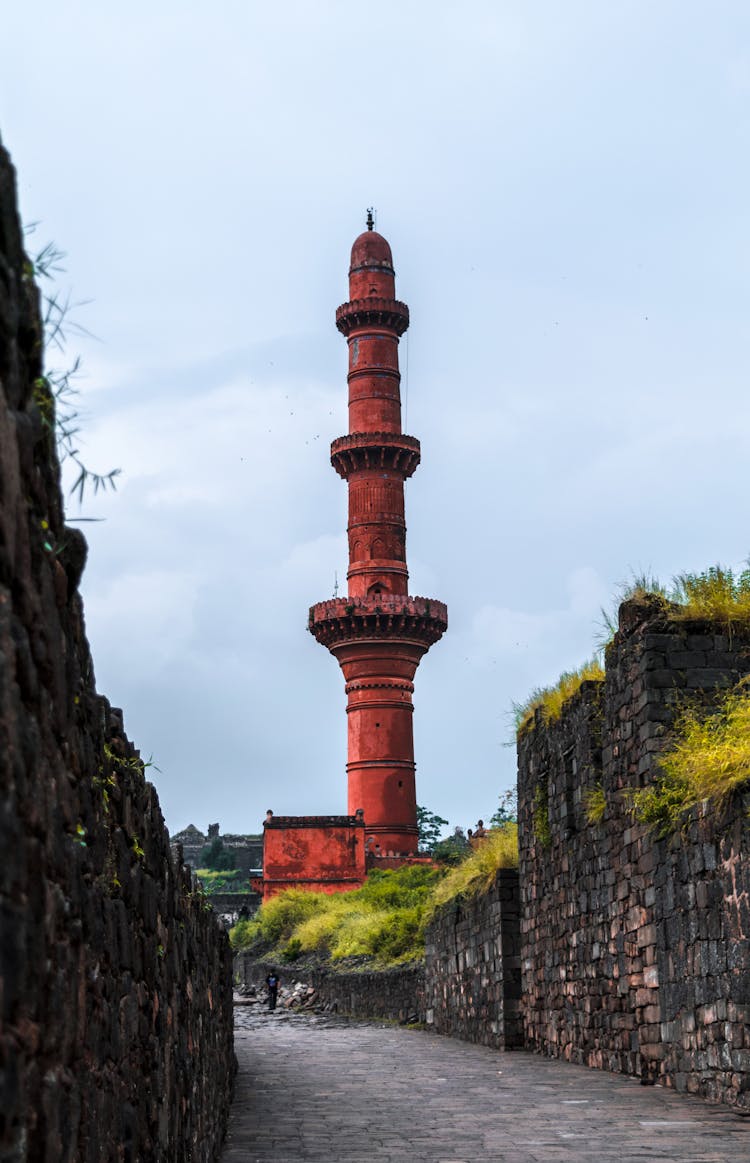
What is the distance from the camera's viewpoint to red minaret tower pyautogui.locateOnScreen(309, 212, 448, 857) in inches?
1676

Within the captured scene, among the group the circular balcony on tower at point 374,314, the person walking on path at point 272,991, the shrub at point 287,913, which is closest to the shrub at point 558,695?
the person walking on path at point 272,991

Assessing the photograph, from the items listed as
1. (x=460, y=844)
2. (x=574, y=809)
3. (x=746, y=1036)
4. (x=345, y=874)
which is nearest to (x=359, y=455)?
(x=345, y=874)

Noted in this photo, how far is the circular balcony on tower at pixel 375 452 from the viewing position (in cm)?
4383

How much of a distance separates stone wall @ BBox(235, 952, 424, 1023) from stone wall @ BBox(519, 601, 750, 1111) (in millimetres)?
8450

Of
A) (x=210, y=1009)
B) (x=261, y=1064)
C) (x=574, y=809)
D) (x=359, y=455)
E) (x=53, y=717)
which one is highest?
(x=359, y=455)

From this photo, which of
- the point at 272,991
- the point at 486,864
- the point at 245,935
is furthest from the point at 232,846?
the point at 486,864

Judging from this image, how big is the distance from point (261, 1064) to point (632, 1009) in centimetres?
477

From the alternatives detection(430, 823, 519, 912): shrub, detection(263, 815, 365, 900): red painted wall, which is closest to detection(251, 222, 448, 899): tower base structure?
detection(263, 815, 365, 900): red painted wall

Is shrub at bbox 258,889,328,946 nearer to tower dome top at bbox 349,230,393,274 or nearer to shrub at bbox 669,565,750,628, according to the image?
tower dome top at bbox 349,230,393,274

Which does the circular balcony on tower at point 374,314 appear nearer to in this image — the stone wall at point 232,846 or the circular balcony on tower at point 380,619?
the circular balcony on tower at point 380,619

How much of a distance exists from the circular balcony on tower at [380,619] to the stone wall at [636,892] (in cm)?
2570

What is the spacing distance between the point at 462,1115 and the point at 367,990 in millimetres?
18427

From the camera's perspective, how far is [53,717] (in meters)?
2.49

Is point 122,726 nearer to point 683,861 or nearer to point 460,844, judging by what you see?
point 683,861
